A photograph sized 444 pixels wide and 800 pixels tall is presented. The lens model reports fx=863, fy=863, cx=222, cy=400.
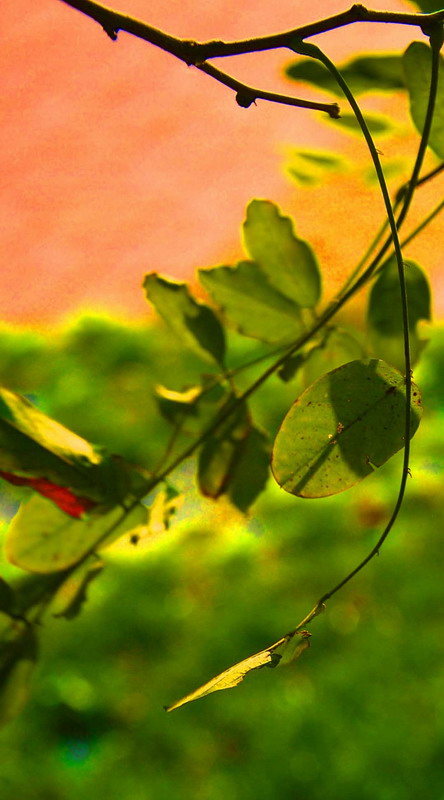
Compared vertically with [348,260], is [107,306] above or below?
below

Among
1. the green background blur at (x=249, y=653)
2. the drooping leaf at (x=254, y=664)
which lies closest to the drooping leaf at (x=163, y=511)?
the drooping leaf at (x=254, y=664)

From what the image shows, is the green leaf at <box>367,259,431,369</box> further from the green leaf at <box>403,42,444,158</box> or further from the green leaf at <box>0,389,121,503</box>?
the green leaf at <box>0,389,121,503</box>

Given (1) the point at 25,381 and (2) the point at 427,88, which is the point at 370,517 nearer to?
(1) the point at 25,381

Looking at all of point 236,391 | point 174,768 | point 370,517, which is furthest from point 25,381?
point 236,391

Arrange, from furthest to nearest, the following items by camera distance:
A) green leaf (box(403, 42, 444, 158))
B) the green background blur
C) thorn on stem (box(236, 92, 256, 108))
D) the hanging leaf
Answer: the green background blur < the hanging leaf < green leaf (box(403, 42, 444, 158)) < thorn on stem (box(236, 92, 256, 108))

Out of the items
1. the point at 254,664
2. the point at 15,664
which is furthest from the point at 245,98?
the point at 15,664

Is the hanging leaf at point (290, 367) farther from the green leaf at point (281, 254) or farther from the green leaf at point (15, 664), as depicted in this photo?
the green leaf at point (15, 664)

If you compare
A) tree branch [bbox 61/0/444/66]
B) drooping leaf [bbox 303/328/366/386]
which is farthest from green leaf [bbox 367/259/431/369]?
tree branch [bbox 61/0/444/66]

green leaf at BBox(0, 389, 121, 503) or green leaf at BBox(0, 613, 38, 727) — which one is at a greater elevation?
green leaf at BBox(0, 389, 121, 503)
